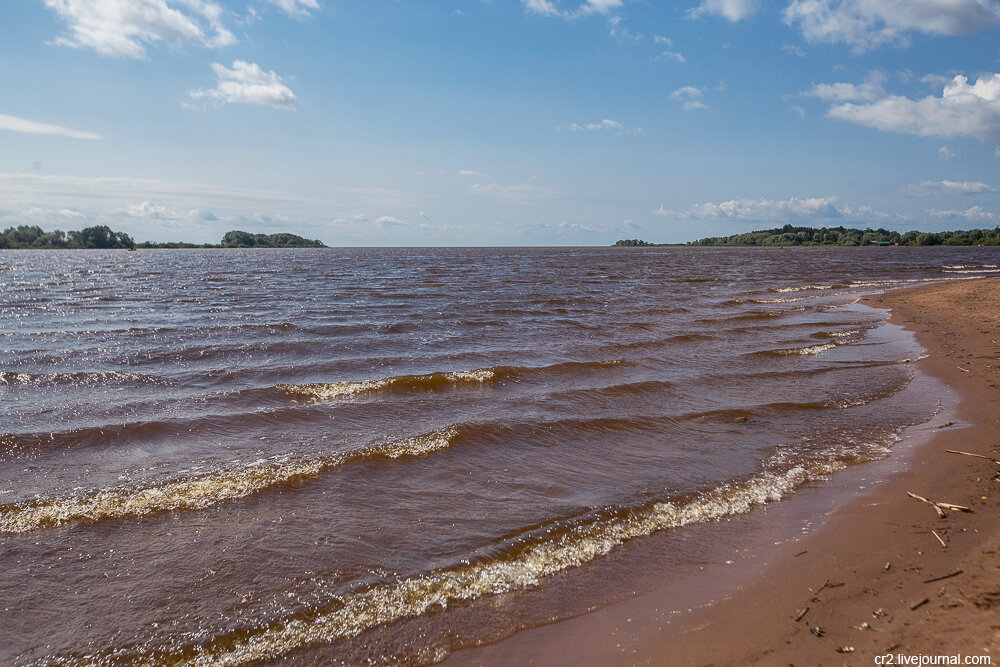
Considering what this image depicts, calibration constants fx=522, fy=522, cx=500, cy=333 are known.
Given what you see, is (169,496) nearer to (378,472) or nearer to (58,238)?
(378,472)

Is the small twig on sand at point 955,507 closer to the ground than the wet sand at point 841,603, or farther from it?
farther from it

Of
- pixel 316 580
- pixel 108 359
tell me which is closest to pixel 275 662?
pixel 316 580

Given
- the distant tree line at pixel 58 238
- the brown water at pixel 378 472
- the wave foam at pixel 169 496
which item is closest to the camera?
the brown water at pixel 378 472

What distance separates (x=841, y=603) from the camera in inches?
159

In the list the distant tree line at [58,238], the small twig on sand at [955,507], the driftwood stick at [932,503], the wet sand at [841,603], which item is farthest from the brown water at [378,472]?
the distant tree line at [58,238]

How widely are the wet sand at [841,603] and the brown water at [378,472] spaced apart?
0.33m

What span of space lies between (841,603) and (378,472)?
5.11 m

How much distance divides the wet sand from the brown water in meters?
0.33

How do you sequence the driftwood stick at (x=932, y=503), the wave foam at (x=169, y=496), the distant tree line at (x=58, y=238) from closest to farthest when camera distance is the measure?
1. the driftwood stick at (x=932, y=503)
2. the wave foam at (x=169, y=496)
3. the distant tree line at (x=58, y=238)

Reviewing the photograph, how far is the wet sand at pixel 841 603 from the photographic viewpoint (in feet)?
11.7

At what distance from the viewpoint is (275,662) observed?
3.64 meters

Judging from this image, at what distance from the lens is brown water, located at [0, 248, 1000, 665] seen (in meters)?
4.14

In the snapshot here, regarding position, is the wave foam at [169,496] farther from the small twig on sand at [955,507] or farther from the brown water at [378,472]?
the small twig on sand at [955,507]

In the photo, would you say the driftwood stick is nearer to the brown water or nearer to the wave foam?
→ the brown water
